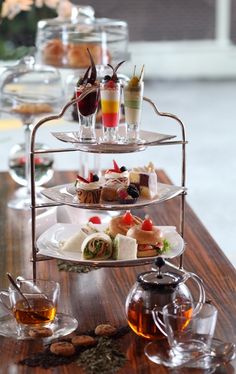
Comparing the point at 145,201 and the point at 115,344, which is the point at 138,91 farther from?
the point at 115,344

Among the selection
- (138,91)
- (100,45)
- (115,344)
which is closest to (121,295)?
(115,344)

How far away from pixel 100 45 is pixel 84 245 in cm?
168

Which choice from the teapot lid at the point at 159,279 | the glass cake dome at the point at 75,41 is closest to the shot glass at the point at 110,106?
the teapot lid at the point at 159,279

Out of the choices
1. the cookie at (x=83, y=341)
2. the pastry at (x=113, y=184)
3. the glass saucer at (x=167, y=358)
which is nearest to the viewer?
the glass saucer at (x=167, y=358)

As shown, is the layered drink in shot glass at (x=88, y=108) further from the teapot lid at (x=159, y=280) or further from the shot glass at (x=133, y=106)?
the teapot lid at (x=159, y=280)

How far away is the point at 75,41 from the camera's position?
11.8 feet

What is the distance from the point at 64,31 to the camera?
142 inches

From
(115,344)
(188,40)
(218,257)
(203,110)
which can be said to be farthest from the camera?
(188,40)

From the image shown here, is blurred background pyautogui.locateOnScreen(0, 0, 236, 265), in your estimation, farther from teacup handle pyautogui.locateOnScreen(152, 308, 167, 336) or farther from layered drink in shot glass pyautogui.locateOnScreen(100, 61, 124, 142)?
teacup handle pyautogui.locateOnScreen(152, 308, 167, 336)

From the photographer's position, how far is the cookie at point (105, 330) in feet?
6.23

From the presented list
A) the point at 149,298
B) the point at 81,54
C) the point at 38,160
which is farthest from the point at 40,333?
the point at 81,54

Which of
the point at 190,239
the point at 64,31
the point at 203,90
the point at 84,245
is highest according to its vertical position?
the point at 64,31

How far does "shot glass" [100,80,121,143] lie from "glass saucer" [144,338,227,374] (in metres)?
0.49

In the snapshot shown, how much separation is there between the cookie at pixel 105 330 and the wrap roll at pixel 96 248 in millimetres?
201
